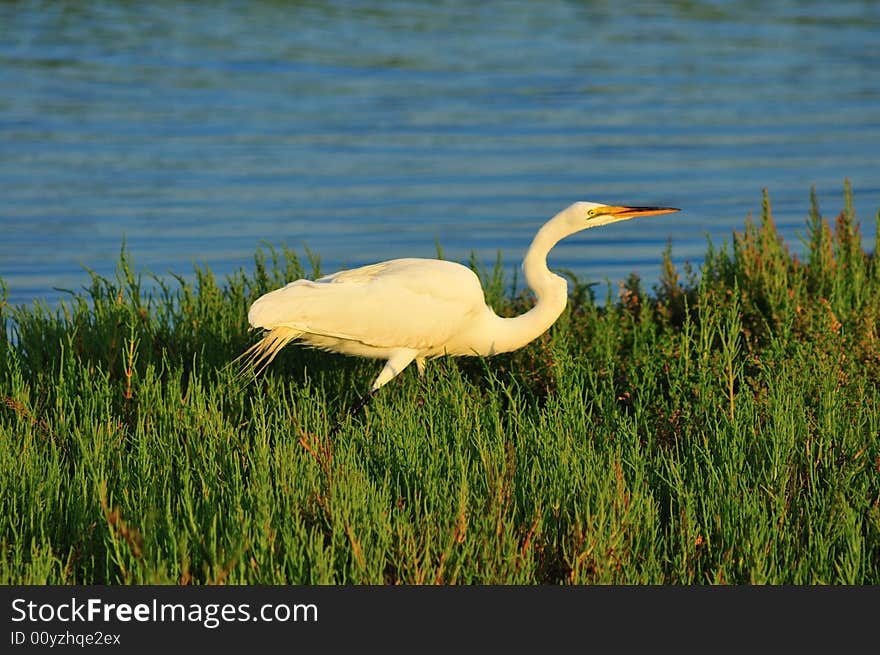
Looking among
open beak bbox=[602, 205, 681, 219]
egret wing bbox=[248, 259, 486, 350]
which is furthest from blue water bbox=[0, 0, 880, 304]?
egret wing bbox=[248, 259, 486, 350]

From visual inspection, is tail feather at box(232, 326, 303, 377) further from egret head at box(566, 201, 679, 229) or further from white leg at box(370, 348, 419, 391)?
egret head at box(566, 201, 679, 229)

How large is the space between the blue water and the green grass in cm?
395

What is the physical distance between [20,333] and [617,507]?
401 centimetres

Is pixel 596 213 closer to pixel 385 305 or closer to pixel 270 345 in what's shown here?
pixel 385 305

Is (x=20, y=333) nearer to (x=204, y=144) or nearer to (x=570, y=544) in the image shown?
(x=570, y=544)

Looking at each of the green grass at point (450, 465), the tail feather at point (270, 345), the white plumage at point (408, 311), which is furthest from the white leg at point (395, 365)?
the tail feather at point (270, 345)

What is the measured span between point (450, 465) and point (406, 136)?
11.9 metres

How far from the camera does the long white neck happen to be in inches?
248

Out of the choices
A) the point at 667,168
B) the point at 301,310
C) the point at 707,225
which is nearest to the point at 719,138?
the point at 667,168

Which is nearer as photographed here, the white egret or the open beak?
the white egret

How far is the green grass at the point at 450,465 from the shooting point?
406 centimetres

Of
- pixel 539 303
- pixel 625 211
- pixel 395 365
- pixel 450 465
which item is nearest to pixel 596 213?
pixel 625 211

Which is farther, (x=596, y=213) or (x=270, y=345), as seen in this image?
(x=596, y=213)

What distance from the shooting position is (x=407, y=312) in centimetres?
593
